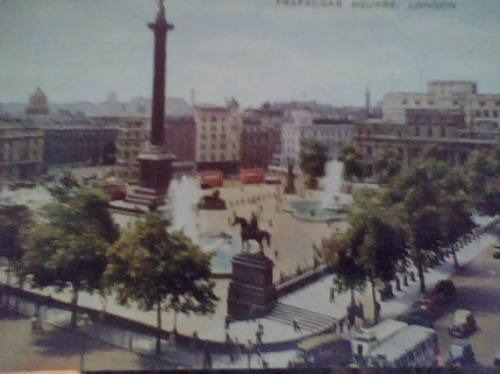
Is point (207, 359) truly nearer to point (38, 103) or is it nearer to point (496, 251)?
point (38, 103)

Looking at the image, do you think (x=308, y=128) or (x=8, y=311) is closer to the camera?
(x=8, y=311)

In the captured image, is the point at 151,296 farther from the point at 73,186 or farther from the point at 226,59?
the point at 226,59

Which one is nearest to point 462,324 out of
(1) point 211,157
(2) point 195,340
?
(2) point 195,340

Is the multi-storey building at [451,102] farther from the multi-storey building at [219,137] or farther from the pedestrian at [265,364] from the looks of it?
the pedestrian at [265,364]

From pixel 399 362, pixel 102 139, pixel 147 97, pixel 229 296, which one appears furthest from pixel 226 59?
pixel 399 362

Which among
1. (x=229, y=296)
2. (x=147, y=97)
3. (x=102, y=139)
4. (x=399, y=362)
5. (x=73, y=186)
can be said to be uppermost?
(x=147, y=97)

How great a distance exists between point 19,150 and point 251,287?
69.9 inches

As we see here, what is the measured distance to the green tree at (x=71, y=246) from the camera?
359cm

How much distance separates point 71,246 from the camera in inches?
141

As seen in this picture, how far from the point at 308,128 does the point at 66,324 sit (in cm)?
207

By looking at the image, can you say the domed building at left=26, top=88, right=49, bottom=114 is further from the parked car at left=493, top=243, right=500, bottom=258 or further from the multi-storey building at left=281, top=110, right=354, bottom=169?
the parked car at left=493, top=243, right=500, bottom=258

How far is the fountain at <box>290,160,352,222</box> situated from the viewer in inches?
149

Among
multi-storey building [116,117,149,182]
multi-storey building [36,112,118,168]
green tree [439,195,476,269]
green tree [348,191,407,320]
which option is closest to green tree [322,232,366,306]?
green tree [348,191,407,320]

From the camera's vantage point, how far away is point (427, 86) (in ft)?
13.1
